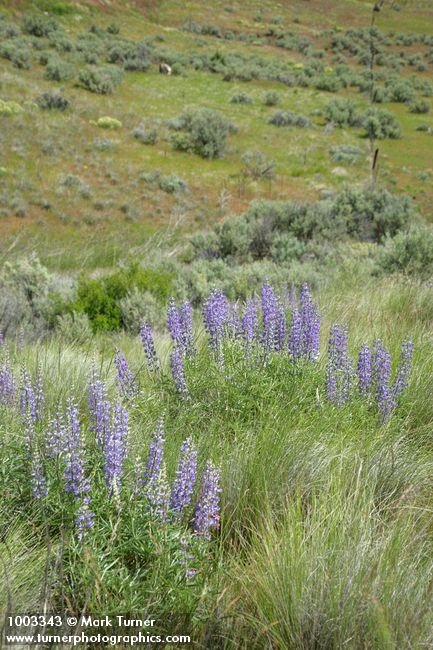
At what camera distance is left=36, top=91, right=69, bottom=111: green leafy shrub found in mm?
21219

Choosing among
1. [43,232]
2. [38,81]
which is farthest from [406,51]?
[43,232]

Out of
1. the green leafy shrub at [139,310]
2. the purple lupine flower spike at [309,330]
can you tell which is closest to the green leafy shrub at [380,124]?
the green leafy shrub at [139,310]

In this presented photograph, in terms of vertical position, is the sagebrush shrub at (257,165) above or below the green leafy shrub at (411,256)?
below

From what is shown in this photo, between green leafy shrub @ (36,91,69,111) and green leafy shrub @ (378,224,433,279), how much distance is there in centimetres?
1664

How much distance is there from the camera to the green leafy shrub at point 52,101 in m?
21.2

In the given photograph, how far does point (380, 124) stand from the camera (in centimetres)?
2655

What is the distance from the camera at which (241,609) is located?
6.78 feet

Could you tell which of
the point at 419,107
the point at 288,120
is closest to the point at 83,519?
the point at 288,120

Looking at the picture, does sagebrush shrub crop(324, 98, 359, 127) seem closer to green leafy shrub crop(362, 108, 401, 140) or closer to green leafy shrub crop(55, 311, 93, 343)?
green leafy shrub crop(362, 108, 401, 140)

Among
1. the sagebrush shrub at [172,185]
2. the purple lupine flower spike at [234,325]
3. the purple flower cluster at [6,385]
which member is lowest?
the sagebrush shrub at [172,185]

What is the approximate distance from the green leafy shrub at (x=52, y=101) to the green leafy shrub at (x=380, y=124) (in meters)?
13.5

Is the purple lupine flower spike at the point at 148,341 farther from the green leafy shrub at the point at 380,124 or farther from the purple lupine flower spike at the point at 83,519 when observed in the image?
the green leafy shrub at the point at 380,124

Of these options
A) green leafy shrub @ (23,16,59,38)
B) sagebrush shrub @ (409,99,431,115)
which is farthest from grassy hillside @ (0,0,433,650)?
sagebrush shrub @ (409,99,431,115)

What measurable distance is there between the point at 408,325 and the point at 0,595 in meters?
4.61
